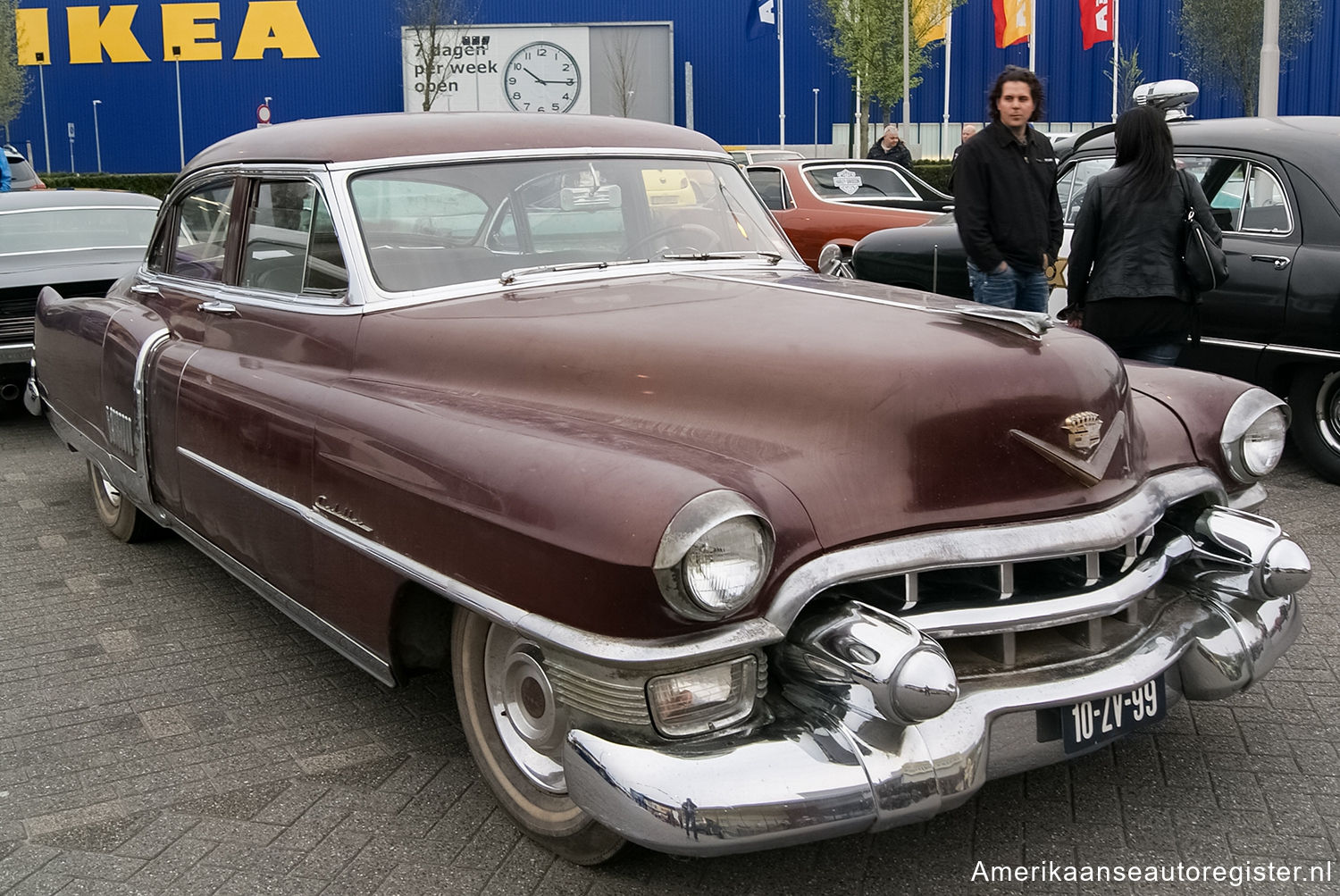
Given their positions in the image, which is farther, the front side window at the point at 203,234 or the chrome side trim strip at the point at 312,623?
the front side window at the point at 203,234

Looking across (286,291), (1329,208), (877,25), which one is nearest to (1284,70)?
(877,25)

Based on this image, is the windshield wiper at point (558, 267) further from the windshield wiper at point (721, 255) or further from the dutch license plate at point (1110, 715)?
A: the dutch license plate at point (1110, 715)

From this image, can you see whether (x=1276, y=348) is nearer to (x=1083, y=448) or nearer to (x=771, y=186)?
(x=1083, y=448)

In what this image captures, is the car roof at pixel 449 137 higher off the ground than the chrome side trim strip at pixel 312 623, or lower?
higher

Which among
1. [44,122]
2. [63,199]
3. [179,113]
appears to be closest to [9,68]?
[44,122]

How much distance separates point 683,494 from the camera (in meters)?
2.48

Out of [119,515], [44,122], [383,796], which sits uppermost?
[44,122]

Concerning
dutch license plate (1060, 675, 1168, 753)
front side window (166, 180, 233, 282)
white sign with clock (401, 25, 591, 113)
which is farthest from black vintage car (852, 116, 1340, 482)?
white sign with clock (401, 25, 591, 113)

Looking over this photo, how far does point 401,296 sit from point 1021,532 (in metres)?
1.85

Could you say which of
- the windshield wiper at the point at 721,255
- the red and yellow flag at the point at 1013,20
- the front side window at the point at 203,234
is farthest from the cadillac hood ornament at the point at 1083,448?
the red and yellow flag at the point at 1013,20

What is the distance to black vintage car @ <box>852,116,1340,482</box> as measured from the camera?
20.2 feet

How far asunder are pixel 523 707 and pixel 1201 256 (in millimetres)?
3627

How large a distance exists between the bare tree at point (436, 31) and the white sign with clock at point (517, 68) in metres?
0.12

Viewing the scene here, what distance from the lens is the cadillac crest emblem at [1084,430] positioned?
2.99 meters
